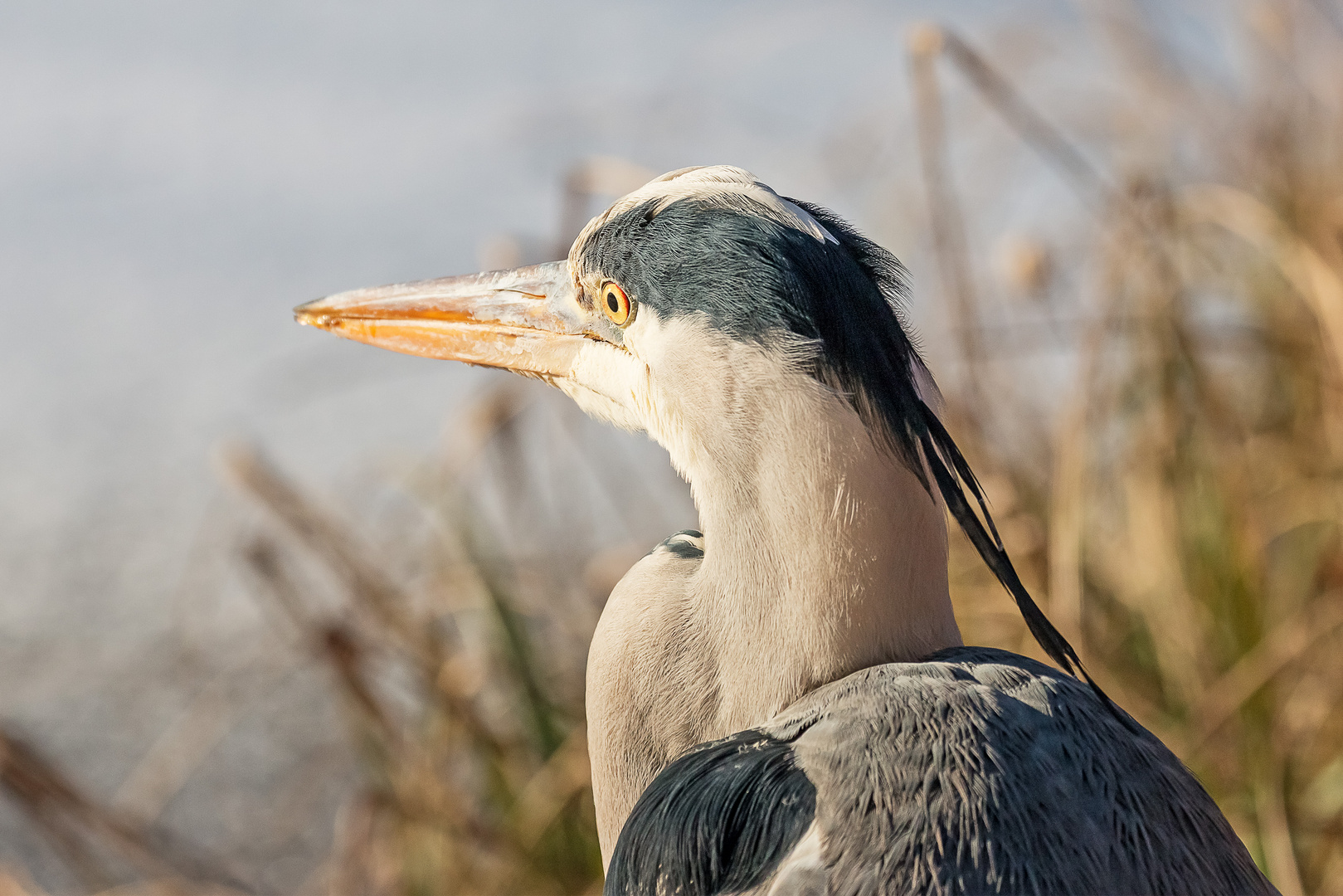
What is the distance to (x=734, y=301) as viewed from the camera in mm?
738

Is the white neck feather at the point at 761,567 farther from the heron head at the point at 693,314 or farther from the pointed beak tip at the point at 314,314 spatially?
the pointed beak tip at the point at 314,314

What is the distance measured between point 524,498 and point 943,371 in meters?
0.89

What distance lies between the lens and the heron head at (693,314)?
72cm

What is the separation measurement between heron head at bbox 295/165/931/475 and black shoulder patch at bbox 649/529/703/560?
92mm

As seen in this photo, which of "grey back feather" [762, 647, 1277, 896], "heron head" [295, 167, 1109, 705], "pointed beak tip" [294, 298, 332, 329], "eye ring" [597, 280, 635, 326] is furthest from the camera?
"pointed beak tip" [294, 298, 332, 329]

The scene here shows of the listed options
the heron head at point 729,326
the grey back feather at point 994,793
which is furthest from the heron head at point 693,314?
the grey back feather at point 994,793

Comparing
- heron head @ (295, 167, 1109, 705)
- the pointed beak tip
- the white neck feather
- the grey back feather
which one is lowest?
the grey back feather

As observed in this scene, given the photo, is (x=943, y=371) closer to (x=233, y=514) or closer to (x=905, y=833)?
(x=233, y=514)

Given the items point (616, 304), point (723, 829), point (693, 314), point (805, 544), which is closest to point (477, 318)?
point (616, 304)

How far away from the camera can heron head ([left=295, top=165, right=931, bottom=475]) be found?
0.72 meters

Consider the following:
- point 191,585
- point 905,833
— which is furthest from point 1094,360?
point 191,585

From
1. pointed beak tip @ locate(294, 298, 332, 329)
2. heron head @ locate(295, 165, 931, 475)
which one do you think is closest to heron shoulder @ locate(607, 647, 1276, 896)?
heron head @ locate(295, 165, 931, 475)

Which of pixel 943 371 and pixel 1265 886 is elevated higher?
pixel 943 371

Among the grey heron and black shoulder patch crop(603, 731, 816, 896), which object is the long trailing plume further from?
black shoulder patch crop(603, 731, 816, 896)
